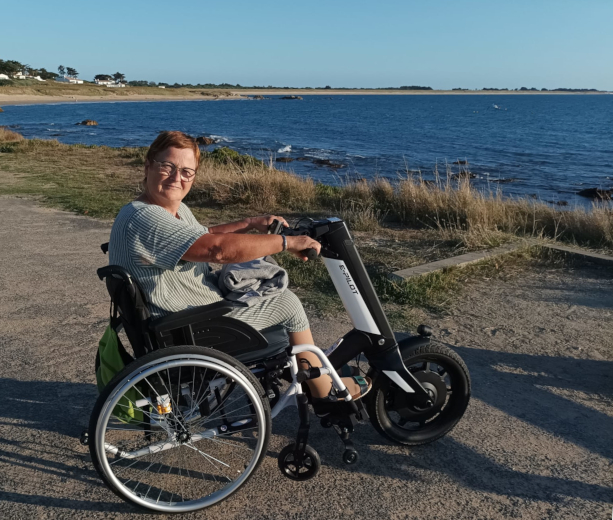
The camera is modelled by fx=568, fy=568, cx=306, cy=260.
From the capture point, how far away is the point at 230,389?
2.91 meters

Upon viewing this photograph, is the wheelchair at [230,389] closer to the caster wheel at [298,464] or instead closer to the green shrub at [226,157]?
the caster wheel at [298,464]

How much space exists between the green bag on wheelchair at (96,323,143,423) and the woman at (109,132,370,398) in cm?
31

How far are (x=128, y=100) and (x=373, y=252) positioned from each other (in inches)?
4776

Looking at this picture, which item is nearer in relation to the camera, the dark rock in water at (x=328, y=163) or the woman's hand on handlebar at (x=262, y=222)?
the woman's hand on handlebar at (x=262, y=222)

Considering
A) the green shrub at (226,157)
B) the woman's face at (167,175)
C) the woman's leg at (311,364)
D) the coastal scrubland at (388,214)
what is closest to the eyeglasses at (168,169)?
the woman's face at (167,175)

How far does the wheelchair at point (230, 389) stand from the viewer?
2.41 metres

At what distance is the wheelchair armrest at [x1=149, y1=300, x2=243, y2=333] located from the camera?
2.38m

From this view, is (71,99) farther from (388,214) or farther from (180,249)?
(180,249)

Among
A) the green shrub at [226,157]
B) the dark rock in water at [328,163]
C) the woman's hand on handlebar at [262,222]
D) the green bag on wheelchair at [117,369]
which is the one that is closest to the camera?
the green bag on wheelchair at [117,369]

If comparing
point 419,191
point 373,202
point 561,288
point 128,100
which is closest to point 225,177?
point 373,202

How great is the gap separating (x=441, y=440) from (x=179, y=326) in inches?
67.2

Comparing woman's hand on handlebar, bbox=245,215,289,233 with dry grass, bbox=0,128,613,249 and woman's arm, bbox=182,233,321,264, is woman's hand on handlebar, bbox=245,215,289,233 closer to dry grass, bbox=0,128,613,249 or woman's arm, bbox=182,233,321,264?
woman's arm, bbox=182,233,321,264

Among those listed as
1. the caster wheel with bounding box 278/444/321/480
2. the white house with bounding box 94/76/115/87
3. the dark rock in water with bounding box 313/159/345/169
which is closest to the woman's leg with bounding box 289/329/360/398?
the caster wheel with bounding box 278/444/321/480

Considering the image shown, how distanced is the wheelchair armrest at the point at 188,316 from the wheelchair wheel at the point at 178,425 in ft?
0.37
